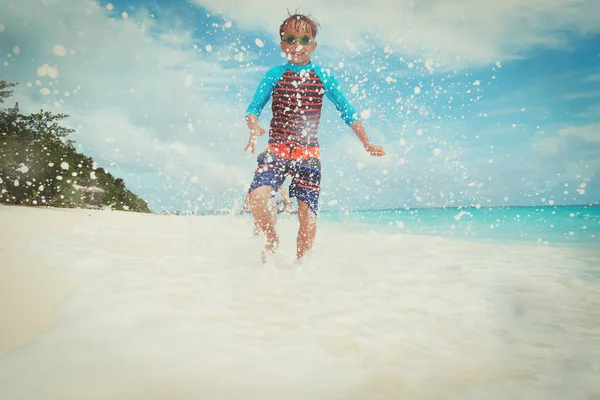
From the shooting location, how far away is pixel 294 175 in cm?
352

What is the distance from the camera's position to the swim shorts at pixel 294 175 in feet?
11.1

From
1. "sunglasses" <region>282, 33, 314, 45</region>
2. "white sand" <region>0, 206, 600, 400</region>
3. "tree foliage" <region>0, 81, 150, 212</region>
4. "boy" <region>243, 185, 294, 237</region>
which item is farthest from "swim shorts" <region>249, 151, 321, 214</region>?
"tree foliage" <region>0, 81, 150, 212</region>

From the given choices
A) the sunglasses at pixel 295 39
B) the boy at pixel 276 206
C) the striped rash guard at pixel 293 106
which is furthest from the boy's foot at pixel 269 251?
the sunglasses at pixel 295 39

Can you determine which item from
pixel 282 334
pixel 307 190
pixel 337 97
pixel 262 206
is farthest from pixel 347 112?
pixel 282 334

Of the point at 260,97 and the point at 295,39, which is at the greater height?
the point at 295,39

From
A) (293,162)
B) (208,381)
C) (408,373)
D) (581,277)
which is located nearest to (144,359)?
(208,381)

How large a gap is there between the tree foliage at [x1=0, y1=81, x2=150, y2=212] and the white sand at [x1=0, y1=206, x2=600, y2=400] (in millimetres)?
10607

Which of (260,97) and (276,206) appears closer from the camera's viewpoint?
(260,97)

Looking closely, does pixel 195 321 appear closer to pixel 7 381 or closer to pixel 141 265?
pixel 7 381

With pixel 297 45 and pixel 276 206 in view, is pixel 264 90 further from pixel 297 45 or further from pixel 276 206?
pixel 276 206

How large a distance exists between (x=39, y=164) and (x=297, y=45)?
12.6 meters

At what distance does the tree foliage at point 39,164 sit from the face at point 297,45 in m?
11.5

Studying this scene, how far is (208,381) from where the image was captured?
1.35 m

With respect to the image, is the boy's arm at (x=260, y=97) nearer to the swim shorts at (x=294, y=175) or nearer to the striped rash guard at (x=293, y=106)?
the striped rash guard at (x=293, y=106)
